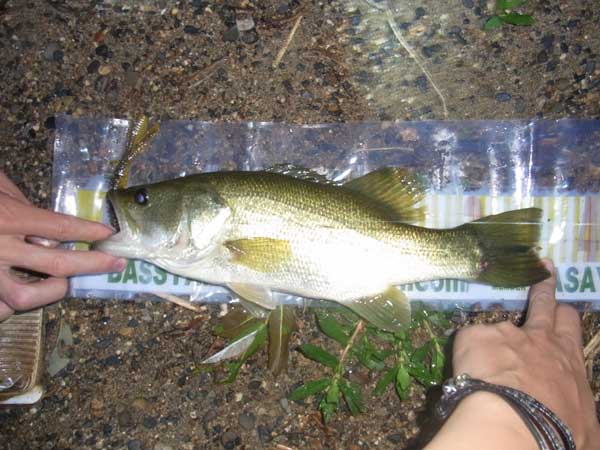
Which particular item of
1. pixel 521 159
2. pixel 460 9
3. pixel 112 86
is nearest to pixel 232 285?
pixel 112 86

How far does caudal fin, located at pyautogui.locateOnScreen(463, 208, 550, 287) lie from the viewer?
92.7 inches

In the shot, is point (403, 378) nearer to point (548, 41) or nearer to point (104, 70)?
point (548, 41)

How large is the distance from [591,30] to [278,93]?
1.68 m

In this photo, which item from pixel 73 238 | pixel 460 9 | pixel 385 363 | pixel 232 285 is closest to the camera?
pixel 73 238

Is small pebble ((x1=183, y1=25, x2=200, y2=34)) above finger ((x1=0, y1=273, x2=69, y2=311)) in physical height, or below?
above

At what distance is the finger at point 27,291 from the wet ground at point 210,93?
16.1 inches

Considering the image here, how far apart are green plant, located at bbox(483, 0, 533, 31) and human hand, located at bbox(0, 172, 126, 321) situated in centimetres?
220

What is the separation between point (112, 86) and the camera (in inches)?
113

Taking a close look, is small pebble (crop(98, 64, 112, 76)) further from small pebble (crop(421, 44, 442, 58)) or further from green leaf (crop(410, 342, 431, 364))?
green leaf (crop(410, 342, 431, 364))

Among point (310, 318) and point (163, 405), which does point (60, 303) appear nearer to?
point (163, 405)

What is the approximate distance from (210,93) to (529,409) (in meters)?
2.08

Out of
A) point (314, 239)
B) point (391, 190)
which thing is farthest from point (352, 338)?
point (391, 190)

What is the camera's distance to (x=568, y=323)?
2463 mm

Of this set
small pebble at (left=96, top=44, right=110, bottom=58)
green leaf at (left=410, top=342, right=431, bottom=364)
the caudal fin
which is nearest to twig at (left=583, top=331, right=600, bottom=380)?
the caudal fin
